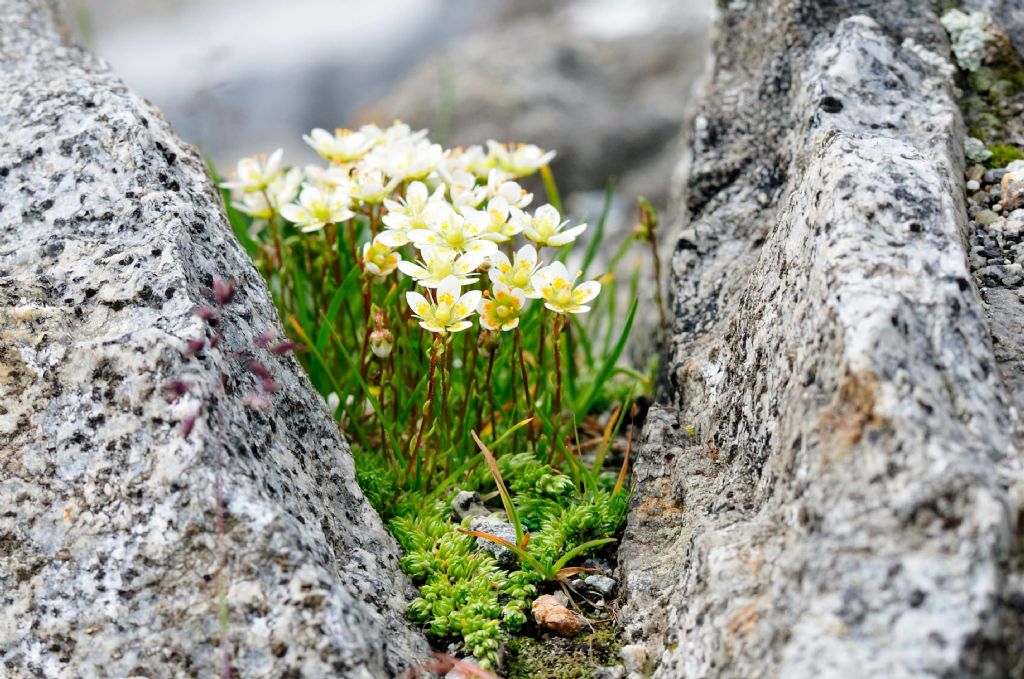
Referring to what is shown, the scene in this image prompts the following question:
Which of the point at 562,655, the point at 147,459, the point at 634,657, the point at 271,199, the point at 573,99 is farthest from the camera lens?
the point at 573,99

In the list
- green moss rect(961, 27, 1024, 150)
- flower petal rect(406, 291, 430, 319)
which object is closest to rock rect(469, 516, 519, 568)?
flower petal rect(406, 291, 430, 319)

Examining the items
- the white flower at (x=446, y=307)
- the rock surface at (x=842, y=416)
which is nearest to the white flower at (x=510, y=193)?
the white flower at (x=446, y=307)

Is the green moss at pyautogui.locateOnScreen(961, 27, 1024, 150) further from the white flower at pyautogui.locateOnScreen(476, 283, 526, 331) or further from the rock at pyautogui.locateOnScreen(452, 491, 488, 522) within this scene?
the rock at pyautogui.locateOnScreen(452, 491, 488, 522)

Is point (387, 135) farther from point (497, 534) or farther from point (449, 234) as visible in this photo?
point (497, 534)

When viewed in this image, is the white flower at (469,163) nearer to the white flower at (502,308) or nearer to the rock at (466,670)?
the white flower at (502,308)

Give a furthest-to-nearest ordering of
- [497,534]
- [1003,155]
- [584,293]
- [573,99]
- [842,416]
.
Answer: [573,99], [1003,155], [497,534], [584,293], [842,416]

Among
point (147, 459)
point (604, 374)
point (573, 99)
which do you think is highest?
point (147, 459)

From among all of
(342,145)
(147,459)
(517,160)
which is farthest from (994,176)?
(147,459)
